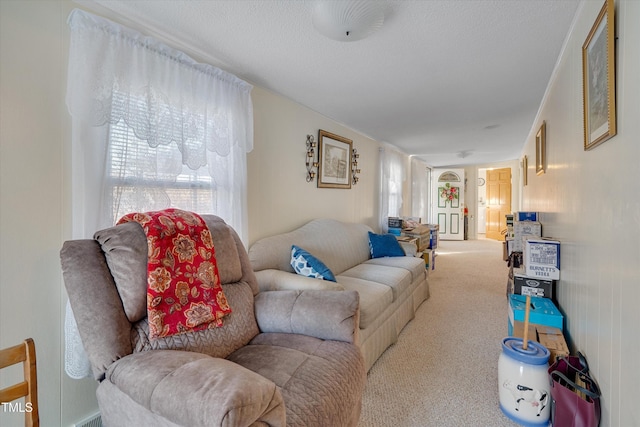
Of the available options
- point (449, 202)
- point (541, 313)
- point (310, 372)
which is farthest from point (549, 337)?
point (449, 202)

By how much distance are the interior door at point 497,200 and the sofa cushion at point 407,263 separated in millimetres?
5893

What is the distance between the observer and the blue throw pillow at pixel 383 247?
3654mm

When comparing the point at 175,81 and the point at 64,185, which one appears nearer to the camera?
the point at 64,185

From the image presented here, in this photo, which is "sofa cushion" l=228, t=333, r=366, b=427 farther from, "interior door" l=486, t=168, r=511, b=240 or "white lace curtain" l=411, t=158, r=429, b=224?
"interior door" l=486, t=168, r=511, b=240

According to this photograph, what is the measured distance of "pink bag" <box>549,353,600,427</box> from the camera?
4.08 ft

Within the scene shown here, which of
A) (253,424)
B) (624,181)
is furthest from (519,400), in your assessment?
(253,424)

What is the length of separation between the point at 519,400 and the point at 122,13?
2.98 m

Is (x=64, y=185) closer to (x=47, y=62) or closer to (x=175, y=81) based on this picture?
(x=47, y=62)

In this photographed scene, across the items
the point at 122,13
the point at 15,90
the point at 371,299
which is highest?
the point at 122,13

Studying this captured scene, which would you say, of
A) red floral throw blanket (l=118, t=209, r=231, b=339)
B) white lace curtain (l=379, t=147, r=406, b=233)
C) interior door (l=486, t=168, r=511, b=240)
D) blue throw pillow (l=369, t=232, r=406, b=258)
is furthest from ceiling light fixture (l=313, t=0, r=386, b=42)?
interior door (l=486, t=168, r=511, b=240)

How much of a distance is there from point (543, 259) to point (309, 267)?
1.72 metres

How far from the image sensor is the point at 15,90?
1.26 metres

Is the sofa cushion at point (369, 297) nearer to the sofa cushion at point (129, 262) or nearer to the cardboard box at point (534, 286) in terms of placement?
Answer: the cardboard box at point (534, 286)

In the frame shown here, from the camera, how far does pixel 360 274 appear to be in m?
2.87
